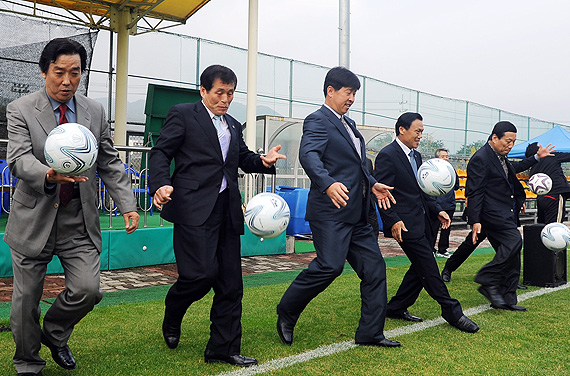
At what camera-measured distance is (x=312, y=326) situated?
491cm

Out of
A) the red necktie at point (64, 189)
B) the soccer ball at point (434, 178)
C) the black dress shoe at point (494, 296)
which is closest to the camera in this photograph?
the red necktie at point (64, 189)

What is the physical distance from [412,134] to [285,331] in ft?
6.78

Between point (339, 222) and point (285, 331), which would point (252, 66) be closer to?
point (339, 222)

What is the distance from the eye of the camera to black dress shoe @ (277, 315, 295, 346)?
4.27 meters

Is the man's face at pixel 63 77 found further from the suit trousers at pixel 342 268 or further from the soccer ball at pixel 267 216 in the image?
the suit trousers at pixel 342 268

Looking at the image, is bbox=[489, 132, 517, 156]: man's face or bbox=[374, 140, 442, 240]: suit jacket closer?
bbox=[374, 140, 442, 240]: suit jacket

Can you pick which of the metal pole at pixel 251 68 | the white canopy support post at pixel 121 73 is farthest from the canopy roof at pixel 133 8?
the metal pole at pixel 251 68

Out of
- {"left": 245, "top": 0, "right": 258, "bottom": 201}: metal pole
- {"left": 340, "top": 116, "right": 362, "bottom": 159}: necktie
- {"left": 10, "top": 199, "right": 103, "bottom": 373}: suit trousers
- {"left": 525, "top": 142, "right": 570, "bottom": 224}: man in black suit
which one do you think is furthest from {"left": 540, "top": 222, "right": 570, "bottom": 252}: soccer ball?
{"left": 245, "top": 0, "right": 258, "bottom": 201}: metal pole

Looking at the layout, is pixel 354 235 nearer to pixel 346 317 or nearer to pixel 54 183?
pixel 346 317

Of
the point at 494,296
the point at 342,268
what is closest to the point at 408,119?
the point at 342,268

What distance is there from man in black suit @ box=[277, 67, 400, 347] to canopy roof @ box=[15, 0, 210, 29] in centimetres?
971

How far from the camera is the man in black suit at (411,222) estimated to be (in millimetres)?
4758

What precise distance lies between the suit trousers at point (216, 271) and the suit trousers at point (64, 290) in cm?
58

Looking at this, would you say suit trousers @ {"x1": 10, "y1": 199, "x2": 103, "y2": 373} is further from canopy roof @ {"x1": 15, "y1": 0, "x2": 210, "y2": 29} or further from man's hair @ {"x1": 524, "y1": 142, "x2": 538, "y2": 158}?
canopy roof @ {"x1": 15, "y1": 0, "x2": 210, "y2": 29}
